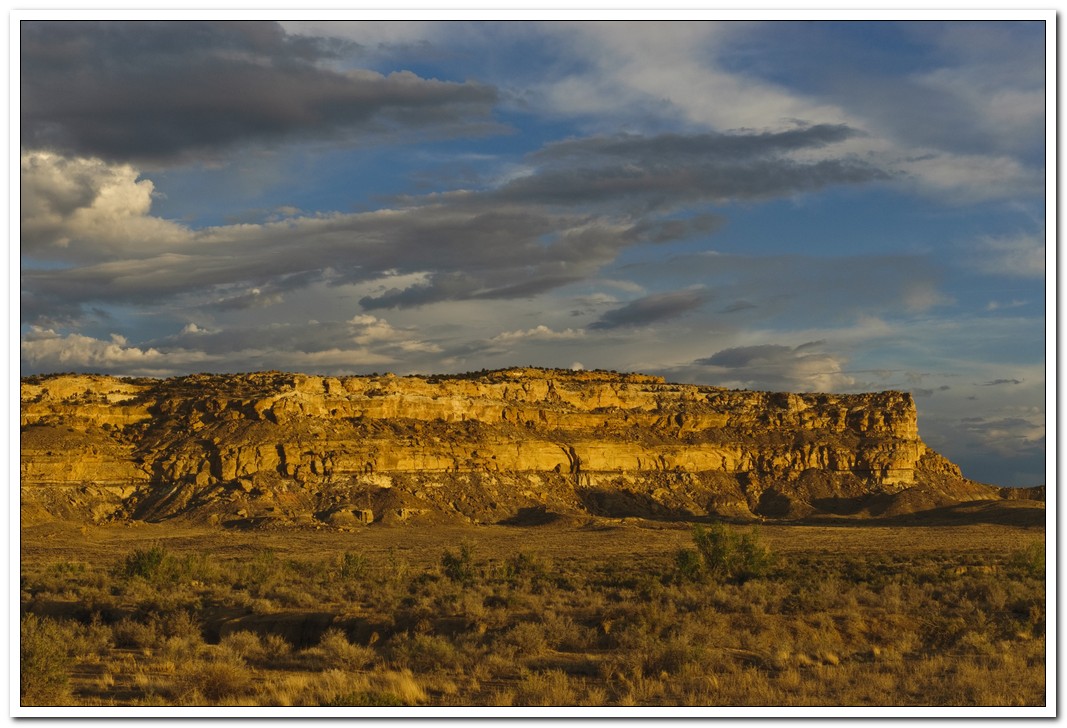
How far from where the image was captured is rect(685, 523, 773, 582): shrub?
2942 centimetres

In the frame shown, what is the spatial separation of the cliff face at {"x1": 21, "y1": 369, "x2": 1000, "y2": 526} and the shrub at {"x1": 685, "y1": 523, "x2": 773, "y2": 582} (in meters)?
40.5

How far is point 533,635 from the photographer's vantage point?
17.6 meters

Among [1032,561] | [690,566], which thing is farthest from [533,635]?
[1032,561]

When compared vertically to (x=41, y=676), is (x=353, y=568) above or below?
below

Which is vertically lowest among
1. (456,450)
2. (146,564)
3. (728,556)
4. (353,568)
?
(353,568)

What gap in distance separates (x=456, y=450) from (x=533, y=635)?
2544 inches

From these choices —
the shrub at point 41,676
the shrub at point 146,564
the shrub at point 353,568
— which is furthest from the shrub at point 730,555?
the shrub at point 41,676

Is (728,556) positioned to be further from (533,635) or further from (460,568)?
(533,635)

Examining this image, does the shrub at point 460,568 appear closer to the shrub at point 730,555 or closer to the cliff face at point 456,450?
the shrub at point 730,555

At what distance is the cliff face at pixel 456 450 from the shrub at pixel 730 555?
133 feet

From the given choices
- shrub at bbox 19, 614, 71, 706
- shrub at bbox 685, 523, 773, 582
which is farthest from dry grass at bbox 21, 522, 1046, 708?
shrub at bbox 685, 523, 773, 582

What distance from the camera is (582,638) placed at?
60.4 ft

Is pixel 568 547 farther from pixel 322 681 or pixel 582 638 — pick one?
pixel 322 681

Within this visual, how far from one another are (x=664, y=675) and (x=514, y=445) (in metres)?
69.9
